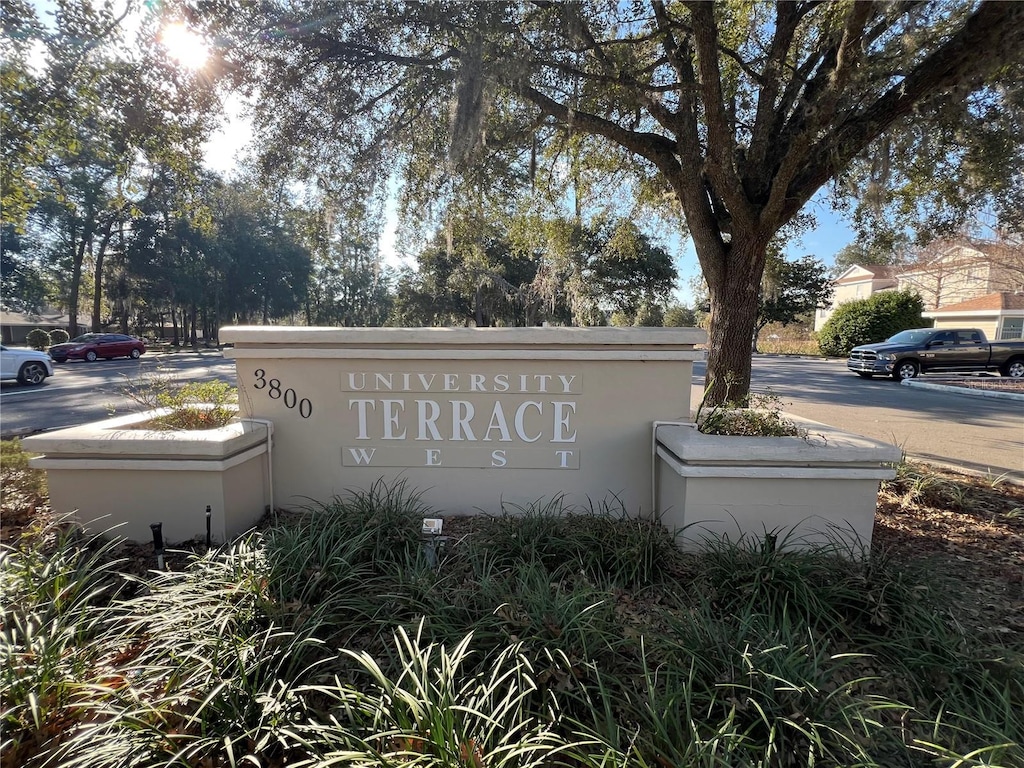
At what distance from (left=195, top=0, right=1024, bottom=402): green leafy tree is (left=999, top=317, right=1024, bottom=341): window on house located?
1286 inches

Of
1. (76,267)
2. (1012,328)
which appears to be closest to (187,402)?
(76,267)

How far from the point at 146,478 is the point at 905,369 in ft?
64.1

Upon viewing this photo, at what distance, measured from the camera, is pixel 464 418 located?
12.1 ft

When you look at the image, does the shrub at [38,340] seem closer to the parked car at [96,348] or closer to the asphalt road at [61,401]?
the parked car at [96,348]

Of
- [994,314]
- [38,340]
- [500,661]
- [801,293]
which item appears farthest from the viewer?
[801,293]

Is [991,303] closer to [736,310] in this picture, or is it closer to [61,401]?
[736,310]

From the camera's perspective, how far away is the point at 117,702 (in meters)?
1.88

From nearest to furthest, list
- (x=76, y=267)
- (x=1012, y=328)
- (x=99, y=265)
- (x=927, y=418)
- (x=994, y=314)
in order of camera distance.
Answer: (x=927, y=418) → (x=994, y=314) → (x=1012, y=328) → (x=76, y=267) → (x=99, y=265)

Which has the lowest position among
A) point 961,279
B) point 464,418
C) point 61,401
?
point 61,401

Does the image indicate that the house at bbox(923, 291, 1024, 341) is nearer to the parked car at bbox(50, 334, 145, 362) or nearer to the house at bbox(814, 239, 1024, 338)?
the house at bbox(814, 239, 1024, 338)

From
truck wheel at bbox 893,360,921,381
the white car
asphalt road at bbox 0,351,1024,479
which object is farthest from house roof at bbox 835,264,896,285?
the white car

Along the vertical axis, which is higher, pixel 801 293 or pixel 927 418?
pixel 801 293

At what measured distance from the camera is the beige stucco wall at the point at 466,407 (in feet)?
11.7

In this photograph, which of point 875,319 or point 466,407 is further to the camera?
point 875,319
